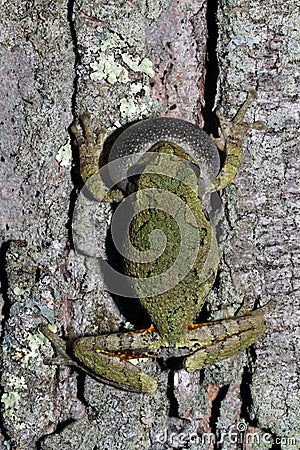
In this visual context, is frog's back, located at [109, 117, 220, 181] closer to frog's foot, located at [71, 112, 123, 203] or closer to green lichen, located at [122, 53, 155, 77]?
frog's foot, located at [71, 112, 123, 203]

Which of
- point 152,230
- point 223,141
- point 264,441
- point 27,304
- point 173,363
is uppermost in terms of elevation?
point 223,141

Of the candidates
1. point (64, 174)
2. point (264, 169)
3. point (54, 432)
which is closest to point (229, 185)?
point (264, 169)

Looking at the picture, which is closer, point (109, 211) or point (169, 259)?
point (169, 259)

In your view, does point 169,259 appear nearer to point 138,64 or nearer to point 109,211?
point 109,211

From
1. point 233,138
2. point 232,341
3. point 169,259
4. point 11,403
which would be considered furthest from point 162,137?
point 11,403

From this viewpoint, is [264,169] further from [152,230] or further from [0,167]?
[0,167]
